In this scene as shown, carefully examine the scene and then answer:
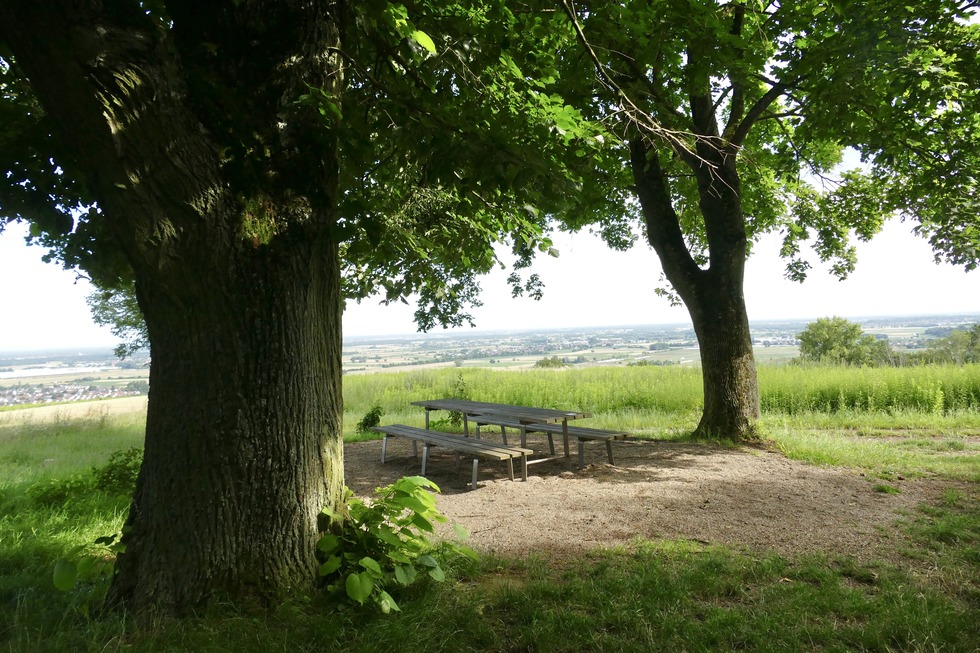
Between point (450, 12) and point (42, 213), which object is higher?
point (450, 12)

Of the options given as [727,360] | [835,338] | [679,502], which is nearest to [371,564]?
[679,502]

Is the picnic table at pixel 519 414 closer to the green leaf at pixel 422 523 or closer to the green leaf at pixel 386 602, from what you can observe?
the green leaf at pixel 422 523

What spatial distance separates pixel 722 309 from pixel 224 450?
7521 millimetres

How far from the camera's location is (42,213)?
397 cm

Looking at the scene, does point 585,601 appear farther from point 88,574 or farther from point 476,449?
point 476,449

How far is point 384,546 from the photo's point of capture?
325cm

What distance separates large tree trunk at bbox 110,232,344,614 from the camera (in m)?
2.87

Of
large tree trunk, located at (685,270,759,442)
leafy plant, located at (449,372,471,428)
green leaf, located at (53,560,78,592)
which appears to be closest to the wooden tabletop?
leafy plant, located at (449,372,471,428)

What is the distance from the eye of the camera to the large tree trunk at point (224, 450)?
2867mm

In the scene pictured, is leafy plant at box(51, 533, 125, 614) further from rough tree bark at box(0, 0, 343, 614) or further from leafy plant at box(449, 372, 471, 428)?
leafy plant at box(449, 372, 471, 428)

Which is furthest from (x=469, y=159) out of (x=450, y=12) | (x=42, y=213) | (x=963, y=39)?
(x=963, y=39)

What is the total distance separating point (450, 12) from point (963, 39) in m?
5.77

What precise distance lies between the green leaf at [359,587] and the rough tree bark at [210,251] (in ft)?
1.28

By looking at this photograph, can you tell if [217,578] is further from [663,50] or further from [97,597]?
[663,50]
